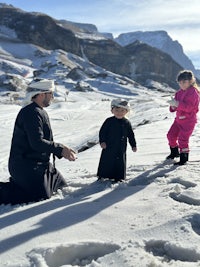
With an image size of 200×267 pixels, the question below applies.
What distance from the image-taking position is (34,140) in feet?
16.1

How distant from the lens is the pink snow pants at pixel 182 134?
6.66 meters

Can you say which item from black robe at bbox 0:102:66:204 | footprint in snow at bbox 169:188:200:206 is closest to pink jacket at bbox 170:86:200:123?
footprint in snow at bbox 169:188:200:206

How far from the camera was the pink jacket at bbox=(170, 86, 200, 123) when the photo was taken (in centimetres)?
665

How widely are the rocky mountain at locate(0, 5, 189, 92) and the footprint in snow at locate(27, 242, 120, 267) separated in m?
124

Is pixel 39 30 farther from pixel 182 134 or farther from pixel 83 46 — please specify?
pixel 182 134

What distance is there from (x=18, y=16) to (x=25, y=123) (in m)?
142

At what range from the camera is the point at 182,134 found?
6.76m

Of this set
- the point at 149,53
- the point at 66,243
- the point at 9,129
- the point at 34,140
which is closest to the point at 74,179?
the point at 34,140

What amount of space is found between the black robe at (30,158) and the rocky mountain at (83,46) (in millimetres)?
122427

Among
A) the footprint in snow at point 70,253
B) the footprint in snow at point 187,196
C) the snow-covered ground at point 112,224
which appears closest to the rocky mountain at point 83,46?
the snow-covered ground at point 112,224

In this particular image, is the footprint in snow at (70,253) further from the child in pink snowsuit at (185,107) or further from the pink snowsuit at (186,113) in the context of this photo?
the pink snowsuit at (186,113)

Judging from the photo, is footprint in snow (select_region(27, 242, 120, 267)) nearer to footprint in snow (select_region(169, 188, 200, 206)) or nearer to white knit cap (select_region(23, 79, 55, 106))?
footprint in snow (select_region(169, 188, 200, 206))

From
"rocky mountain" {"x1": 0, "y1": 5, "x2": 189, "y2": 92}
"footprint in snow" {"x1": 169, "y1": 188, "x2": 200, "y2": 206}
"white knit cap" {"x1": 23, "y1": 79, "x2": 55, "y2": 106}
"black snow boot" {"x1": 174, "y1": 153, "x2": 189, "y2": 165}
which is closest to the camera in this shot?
"footprint in snow" {"x1": 169, "y1": 188, "x2": 200, "y2": 206}

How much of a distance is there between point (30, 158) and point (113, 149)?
1334 mm
